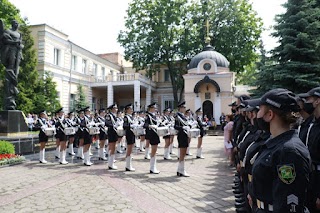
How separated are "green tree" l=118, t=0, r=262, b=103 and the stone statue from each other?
949 inches

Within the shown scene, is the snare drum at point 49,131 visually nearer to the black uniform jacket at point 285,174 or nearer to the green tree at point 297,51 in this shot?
the green tree at point 297,51

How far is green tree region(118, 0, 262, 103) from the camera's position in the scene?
122ft

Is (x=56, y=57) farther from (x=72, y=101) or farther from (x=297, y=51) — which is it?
(x=297, y=51)

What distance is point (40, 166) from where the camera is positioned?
34.6 ft

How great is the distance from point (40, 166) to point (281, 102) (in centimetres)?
1015

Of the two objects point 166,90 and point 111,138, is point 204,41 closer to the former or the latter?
point 166,90

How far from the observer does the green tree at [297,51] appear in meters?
11.2

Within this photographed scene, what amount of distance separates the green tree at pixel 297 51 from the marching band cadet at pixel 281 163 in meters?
9.56

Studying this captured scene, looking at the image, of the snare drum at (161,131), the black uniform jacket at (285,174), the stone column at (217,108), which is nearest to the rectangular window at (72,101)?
the stone column at (217,108)

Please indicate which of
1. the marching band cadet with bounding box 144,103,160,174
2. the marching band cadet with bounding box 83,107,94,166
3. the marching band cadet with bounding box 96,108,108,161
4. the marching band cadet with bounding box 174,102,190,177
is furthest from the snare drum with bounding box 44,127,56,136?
the marching band cadet with bounding box 174,102,190,177

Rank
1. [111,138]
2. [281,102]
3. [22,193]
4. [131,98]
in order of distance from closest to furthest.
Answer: [281,102] < [22,193] < [111,138] < [131,98]

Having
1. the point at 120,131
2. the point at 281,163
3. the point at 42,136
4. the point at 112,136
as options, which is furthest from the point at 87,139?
the point at 281,163

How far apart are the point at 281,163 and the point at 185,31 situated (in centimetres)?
3813

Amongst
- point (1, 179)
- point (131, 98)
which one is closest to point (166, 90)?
point (131, 98)
